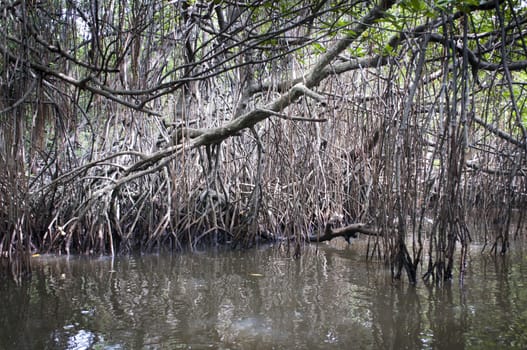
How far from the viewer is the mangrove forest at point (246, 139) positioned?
3.50m

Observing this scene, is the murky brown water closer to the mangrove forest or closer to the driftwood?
the mangrove forest

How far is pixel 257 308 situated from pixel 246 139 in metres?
3.09

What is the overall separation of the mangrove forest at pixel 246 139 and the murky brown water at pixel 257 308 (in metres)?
0.32

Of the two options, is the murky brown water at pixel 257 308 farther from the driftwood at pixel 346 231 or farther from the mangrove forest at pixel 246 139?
the driftwood at pixel 346 231

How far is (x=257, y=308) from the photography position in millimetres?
3105

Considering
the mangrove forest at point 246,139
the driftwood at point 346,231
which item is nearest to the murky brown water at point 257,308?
the mangrove forest at point 246,139

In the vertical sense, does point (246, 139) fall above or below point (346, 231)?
above

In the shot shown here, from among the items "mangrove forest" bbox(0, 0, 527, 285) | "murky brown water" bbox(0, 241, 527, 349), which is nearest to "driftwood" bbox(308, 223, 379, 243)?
"mangrove forest" bbox(0, 0, 527, 285)

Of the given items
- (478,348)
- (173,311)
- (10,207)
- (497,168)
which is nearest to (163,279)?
(173,311)

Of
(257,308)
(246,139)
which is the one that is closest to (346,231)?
(246,139)

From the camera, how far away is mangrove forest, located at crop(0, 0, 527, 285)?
11.5 ft

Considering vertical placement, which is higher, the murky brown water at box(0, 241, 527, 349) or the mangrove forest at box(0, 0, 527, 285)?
the mangrove forest at box(0, 0, 527, 285)

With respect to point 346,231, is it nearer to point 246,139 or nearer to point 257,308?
point 246,139

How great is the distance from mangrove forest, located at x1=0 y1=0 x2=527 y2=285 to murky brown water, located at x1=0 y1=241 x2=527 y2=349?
0.32 m
